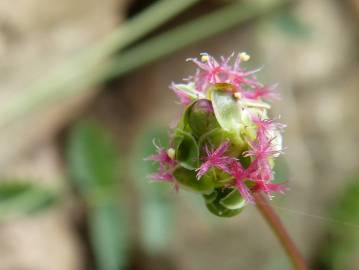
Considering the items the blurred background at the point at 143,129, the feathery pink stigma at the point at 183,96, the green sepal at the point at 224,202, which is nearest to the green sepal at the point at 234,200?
the green sepal at the point at 224,202

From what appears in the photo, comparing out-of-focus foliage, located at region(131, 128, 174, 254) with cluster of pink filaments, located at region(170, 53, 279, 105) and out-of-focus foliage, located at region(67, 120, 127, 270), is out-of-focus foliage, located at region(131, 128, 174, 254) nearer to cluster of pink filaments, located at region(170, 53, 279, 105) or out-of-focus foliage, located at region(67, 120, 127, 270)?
out-of-focus foliage, located at region(67, 120, 127, 270)

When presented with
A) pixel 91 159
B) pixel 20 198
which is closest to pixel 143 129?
pixel 91 159

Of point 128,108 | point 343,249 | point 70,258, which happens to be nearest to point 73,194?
point 70,258

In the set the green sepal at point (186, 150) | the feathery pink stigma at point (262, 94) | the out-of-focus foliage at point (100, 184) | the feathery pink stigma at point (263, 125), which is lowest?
the feathery pink stigma at point (263, 125)

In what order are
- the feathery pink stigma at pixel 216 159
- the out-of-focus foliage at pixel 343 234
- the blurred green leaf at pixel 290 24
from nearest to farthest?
the feathery pink stigma at pixel 216 159, the blurred green leaf at pixel 290 24, the out-of-focus foliage at pixel 343 234

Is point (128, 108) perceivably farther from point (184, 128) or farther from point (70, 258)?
point (184, 128)

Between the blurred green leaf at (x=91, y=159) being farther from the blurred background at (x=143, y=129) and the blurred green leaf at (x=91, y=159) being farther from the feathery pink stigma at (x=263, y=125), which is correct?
the feathery pink stigma at (x=263, y=125)

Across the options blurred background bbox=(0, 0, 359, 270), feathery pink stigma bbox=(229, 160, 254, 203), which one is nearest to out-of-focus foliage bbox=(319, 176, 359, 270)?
blurred background bbox=(0, 0, 359, 270)
